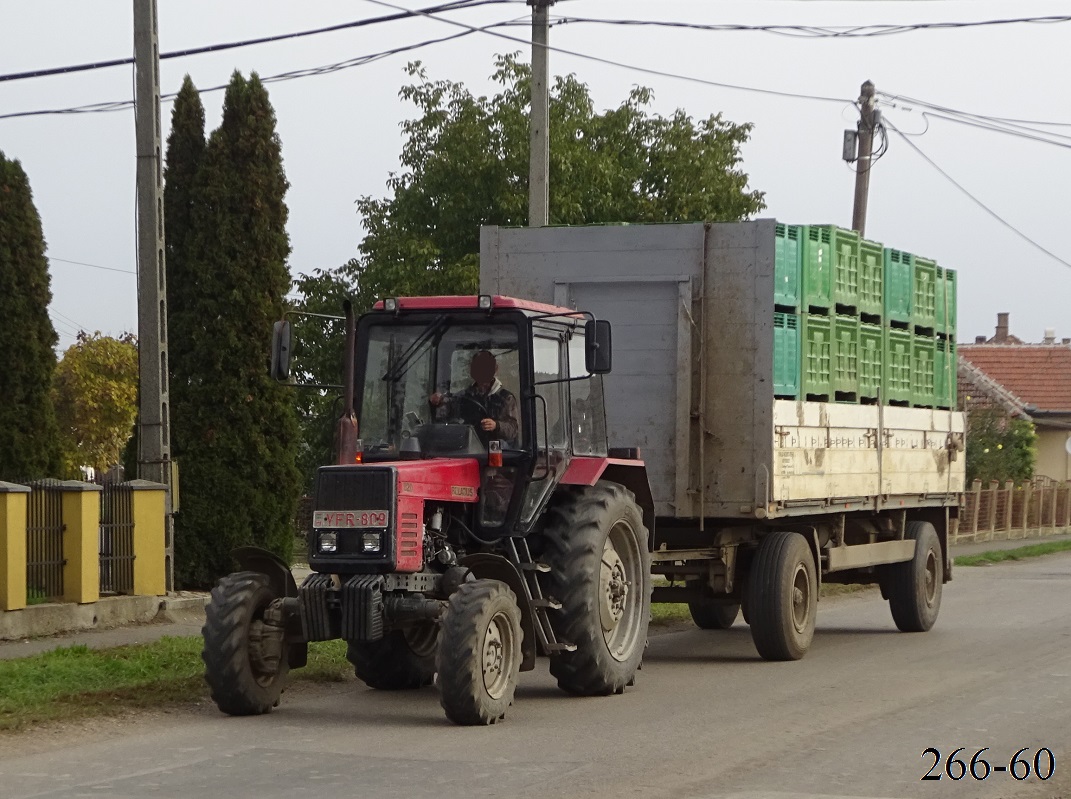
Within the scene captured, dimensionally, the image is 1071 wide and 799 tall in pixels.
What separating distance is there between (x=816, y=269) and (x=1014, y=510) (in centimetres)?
2721

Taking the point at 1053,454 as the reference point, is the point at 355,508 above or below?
above

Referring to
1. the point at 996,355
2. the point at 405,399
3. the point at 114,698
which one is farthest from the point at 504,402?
the point at 996,355

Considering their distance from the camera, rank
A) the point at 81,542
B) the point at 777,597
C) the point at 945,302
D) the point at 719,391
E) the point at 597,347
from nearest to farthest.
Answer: the point at 597,347, the point at 719,391, the point at 777,597, the point at 81,542, the point at 945,302

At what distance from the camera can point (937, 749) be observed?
952 cm

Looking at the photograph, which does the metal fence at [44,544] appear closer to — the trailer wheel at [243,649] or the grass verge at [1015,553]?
the trailer wheel at [243,649]

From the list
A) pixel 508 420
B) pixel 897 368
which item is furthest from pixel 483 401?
pixel 897 368

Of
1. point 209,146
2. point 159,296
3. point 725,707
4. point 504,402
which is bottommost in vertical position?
point 725,707

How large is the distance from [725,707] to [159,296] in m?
8.85

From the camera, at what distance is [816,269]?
14.3 metres

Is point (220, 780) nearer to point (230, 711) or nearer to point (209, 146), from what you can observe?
point (230, 711)

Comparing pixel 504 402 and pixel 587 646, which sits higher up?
pixel 504 402

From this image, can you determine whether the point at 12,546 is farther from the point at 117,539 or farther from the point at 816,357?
the point at 816,357

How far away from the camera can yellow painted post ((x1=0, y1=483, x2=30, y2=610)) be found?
15102 millimetres

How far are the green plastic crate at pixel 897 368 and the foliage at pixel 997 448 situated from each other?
80.2ft
